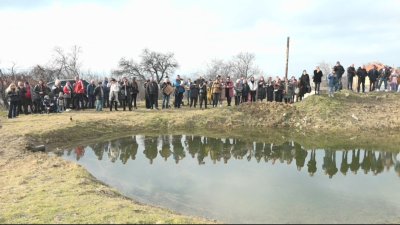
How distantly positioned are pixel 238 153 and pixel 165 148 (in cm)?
275

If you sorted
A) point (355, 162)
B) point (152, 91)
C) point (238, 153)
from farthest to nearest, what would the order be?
point (152, 91) < point (238, 153) < point (355, 162)

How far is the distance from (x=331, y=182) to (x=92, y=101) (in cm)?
1536

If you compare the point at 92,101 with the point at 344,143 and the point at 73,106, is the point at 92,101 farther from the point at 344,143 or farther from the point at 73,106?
the point at 344,143

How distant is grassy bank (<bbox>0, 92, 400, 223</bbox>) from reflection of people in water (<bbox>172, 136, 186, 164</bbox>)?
1.45m

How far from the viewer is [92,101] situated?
22.9 metres

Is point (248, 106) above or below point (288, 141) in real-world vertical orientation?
above

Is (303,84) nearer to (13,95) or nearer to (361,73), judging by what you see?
(361,73)

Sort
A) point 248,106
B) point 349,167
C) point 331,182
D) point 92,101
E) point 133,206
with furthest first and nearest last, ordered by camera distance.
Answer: point 92,101
point 248,106
point 349,167
point 331,182
point 133,206

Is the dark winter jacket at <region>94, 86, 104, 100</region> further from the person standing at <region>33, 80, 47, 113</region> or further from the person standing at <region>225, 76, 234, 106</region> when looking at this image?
the person standing at <region>225, 76, 234, 106</region>

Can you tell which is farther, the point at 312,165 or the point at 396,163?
the point at 396,163

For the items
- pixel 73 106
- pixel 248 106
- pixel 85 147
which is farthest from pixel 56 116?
pixel 248 106

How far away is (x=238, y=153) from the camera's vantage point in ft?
48.2

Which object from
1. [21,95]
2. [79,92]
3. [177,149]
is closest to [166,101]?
[79,92]

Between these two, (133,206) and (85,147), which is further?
(85,147)
